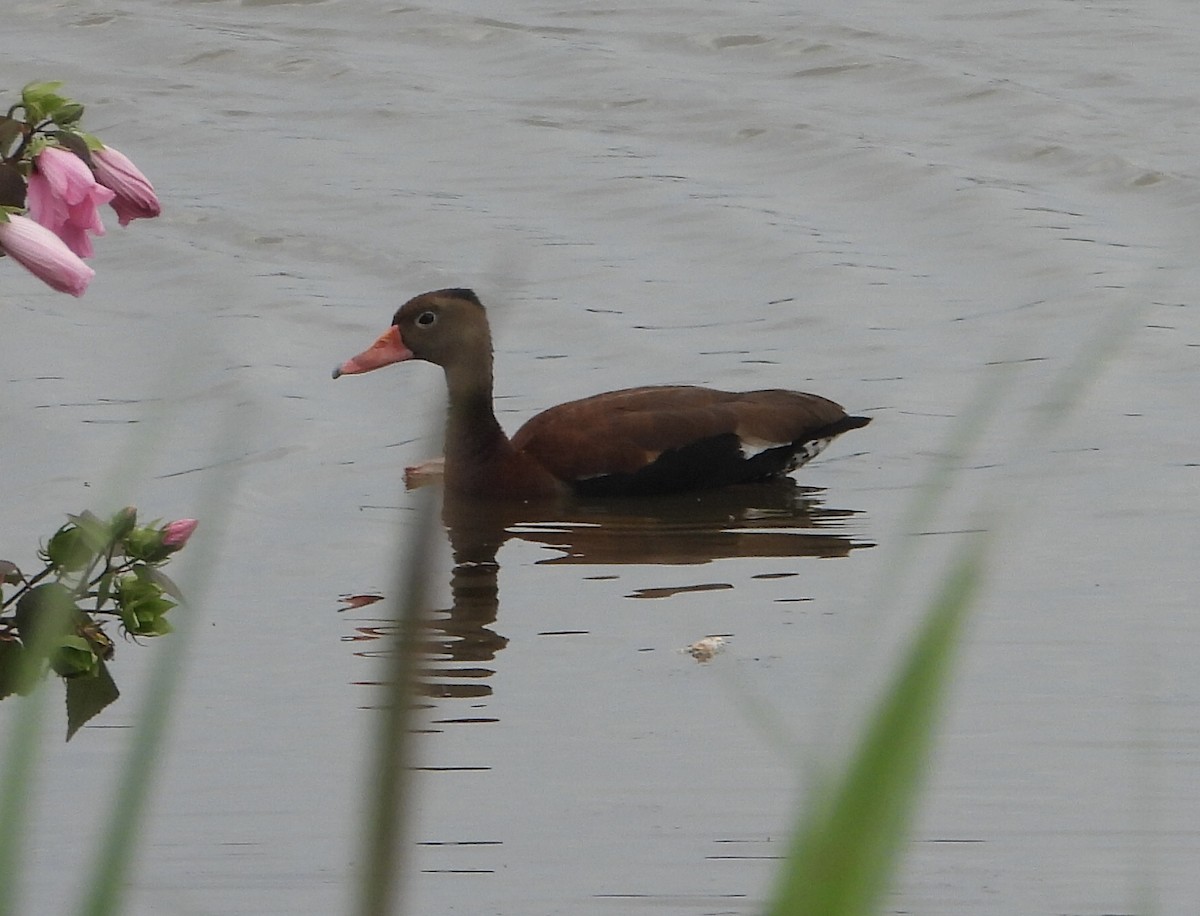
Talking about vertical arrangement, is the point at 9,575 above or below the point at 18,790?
below

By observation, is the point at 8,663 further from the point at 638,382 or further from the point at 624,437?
the point at 638,382

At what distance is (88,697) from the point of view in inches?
169

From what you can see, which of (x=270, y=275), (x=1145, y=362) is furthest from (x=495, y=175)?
(x=1145, y=362)

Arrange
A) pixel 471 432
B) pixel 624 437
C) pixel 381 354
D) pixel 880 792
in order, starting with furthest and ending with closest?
pixel 381 354 < pixel 471 432 < pixel 624 437 < pixel 880 792

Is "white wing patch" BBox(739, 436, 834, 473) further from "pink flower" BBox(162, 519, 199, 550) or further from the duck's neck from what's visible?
"pink flower" BBox(162, 519, 199, 550)

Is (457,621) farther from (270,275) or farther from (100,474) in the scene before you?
(270,275)

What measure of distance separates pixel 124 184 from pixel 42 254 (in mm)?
337

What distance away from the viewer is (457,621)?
20.4 ft

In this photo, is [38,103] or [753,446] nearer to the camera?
[38,103]

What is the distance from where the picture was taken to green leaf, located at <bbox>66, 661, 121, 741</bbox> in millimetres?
4008

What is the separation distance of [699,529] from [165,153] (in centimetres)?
663

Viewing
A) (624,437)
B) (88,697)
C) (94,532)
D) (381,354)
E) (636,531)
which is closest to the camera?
(94,532)

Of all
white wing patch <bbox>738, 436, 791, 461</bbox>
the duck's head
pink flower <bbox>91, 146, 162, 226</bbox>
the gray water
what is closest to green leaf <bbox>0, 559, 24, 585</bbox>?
the gray water

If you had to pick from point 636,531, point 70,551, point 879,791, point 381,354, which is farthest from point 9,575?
point 381,354
